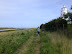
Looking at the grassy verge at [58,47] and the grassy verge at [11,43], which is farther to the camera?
the grassy verge at [11,43]

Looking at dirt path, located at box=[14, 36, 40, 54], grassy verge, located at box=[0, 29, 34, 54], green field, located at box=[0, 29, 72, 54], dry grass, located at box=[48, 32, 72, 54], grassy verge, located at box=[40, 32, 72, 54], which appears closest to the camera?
dry grass, located at box=[48, 32, 72, 54]

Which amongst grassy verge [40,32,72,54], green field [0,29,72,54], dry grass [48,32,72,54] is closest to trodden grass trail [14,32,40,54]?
green field [0,29,72,54]

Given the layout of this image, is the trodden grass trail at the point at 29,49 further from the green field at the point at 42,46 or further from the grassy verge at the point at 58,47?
the grassy verge at the point at 58,47

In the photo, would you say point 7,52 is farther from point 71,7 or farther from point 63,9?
point 63,9

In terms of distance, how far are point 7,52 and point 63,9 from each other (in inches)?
1806

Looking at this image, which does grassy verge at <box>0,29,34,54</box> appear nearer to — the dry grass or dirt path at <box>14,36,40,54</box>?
dirt path at <box>14,36,40,54</box>

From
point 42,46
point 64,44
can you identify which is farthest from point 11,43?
point 64,44

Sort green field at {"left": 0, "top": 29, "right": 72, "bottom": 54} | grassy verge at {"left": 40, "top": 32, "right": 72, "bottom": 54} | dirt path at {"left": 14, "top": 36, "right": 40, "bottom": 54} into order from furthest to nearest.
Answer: dirt path at {"left": 14, "top": 36, "right": 40, "bottom": 54}
green field at {"left": 0, "top": 29, "right": 72, "bottom": 54}
grassy verge at {"left": 40, "top": 32, "right": 72, "bottom": 54}

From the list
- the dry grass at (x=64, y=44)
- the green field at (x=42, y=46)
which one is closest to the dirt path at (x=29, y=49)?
the green field at (x=42, y=46)

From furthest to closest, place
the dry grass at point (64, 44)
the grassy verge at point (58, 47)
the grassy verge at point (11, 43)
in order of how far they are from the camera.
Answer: the grassy verge at point (11, 43) < the grassy verge at point (58, 47) < the dry grass at point (64, 44)

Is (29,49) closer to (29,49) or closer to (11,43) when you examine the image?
(29,49)

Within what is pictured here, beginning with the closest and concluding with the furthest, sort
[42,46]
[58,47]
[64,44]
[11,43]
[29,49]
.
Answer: [64,44] < [58,47] < [29,49] < [42,46] < [11,43]

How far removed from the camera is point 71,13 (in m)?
17.0

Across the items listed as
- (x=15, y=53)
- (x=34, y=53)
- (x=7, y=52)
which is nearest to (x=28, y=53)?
(x=34, y=53)
